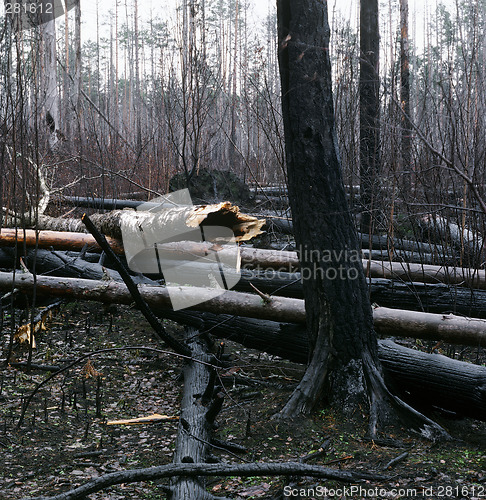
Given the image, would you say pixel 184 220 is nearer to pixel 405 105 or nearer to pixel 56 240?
pixel 56 240

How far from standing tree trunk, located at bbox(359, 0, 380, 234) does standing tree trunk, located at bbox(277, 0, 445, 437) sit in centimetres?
167

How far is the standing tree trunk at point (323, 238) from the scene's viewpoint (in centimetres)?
300

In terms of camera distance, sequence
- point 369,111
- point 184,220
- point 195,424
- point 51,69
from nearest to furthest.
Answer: point 195,424 → point 184,220 → point 369,111 → point 51,69

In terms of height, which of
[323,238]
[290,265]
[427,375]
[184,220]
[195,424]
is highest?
[184,220]

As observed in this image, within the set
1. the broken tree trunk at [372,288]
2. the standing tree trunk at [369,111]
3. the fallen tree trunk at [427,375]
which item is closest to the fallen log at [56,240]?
the broken tree trunk at [372,288]

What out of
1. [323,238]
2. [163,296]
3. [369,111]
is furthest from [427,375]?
[369,111]

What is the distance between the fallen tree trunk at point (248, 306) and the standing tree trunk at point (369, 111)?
1.27m

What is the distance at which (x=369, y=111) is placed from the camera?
21.1 feet

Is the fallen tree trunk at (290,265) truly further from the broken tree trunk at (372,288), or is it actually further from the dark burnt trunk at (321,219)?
the dark burnt trunk at (321,219)

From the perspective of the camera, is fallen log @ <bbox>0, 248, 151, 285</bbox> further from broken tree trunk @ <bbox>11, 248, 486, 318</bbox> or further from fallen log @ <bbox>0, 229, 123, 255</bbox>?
fallen log @ <bbox>0, 229, 123, 255</bbox>

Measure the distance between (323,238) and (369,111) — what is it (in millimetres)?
3982

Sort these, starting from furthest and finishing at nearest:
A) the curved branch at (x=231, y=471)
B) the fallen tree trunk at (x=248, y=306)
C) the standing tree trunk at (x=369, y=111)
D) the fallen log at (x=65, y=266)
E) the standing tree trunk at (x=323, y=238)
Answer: the standing tree trunk at (x=369, y=111), the fallen log at (x=65, y=266), the fallen tree trunk at (x=248, y=306), the standing tree trunk at (x=323, y=238), the curved branch at (x=231, y=471)

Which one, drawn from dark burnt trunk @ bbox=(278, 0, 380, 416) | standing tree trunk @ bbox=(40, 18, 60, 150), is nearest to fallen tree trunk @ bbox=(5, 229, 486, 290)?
dark burnt trunk @ bbox=(278, 0, 380, 416)

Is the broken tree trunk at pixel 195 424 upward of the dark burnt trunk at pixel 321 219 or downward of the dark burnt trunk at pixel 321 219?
downward
